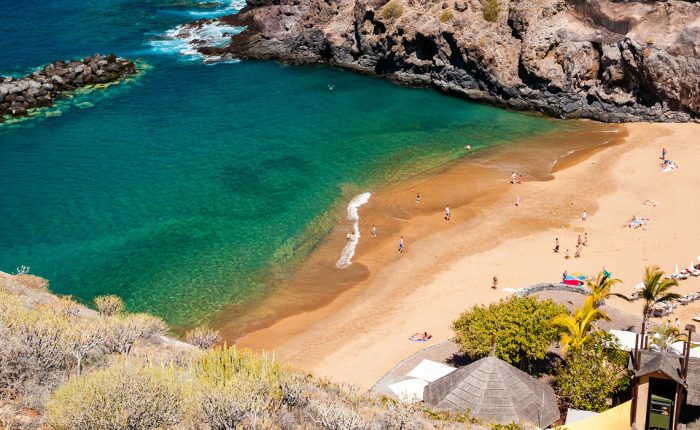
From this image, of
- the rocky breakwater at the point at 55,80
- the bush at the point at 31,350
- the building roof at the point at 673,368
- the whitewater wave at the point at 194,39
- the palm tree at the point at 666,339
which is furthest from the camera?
the whitewater wave at the point at 194,39

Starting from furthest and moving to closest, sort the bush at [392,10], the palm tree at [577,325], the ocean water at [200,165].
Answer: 1. the bush at [392,10]
2. the ocean water at [200,165]
3. the palm tree at [577,325]

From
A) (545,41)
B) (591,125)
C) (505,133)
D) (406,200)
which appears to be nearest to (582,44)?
(545,41)

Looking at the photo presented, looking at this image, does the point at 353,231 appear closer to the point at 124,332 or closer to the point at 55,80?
the point at 124,332

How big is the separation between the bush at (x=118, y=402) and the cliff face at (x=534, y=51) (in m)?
52.0

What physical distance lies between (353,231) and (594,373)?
22088mm

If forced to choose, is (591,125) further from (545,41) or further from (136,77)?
(136,77)

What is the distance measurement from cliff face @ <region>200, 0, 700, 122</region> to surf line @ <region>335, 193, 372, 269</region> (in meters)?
22.6

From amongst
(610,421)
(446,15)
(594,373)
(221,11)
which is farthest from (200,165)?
(221,11)

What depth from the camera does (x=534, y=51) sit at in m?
61.6

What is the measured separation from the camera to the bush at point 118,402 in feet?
47.6

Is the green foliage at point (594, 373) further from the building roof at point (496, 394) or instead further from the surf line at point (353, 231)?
the surf line at point (353, 231)

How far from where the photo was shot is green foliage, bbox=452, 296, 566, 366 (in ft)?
87.2

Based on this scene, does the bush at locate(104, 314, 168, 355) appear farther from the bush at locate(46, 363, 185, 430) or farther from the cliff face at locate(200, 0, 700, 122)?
the cliff face at locate(200, 0, 700, 122)

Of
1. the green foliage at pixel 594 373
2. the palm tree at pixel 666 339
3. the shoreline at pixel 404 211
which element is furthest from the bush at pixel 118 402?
the shoreline at pixel 404 211
